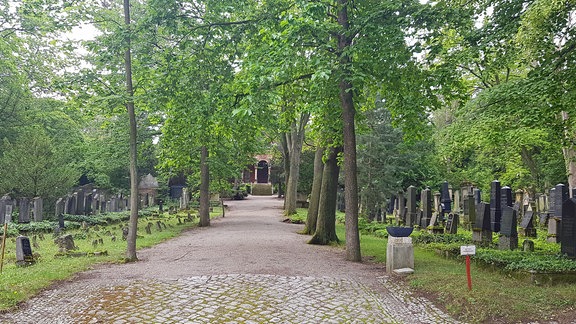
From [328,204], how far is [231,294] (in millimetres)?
7528

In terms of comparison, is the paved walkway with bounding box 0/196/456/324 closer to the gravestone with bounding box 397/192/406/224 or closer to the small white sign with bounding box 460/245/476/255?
the small white sign with bounding box 460/245/476/255

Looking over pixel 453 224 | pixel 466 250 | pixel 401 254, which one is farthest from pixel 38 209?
pixel 466 250

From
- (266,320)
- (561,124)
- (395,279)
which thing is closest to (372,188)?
(561,124)

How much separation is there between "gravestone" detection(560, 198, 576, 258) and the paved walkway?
3.63m

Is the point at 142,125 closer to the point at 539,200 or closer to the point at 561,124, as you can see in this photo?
the point at 561,124

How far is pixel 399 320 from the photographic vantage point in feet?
19.2

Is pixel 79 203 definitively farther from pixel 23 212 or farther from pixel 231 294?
pixel 231 294

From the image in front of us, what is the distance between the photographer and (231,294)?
272 inches

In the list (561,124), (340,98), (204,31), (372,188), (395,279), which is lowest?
(395,279)

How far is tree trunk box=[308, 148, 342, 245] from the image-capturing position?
553 inches

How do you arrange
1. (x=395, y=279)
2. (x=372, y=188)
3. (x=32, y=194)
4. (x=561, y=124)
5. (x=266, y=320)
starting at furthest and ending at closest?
(x=372, y=188) < (x=32, y=194) < (x=561, y=124) < (x=395, y=279) < (x=266, y=320)

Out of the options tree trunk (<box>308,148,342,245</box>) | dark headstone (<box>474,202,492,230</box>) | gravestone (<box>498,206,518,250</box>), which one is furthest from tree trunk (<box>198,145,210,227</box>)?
gravestone (<box>498,206,518,250</box>)

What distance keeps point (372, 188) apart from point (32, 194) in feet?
53.3

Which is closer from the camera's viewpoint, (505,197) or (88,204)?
(505,197)
